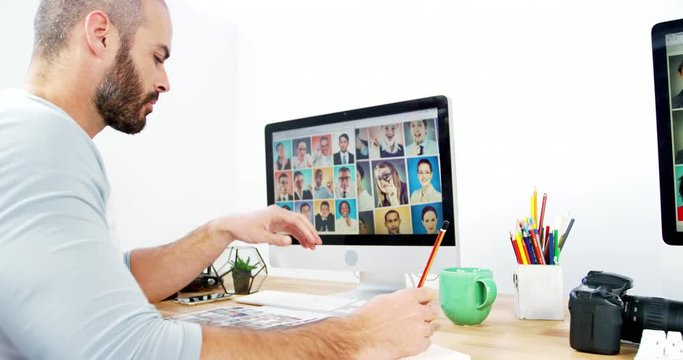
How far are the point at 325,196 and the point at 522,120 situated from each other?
20.6 inches

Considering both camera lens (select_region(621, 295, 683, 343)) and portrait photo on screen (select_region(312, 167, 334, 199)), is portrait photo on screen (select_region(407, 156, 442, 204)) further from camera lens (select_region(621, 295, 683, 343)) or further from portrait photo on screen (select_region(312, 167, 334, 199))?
camera lens (select_region(621, 295, 683, 343))

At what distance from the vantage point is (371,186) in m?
1.15

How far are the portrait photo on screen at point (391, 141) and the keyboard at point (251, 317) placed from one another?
380mm

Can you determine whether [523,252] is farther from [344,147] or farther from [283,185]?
[283,185]

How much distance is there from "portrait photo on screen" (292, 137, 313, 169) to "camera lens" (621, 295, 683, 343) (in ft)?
2.41

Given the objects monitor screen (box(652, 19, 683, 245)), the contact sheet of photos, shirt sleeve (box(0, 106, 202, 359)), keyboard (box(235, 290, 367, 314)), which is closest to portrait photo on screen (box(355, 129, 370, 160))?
the contact sheet of photos

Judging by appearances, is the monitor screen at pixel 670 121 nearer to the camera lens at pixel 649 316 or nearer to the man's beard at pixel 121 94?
Result: the camera lens at pixel 649 316

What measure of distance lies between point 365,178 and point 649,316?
0.61 meters

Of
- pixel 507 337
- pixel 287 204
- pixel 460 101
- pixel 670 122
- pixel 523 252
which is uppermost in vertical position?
pixel 460 101

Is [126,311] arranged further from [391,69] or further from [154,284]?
[391,69]

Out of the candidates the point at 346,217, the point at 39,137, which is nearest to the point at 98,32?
the point at 39,137

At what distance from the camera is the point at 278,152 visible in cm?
130

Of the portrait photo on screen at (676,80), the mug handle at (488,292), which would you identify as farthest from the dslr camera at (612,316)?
the portrait photo on screen at (676,80)

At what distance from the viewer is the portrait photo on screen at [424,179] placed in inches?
42.1
